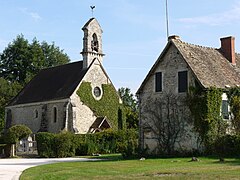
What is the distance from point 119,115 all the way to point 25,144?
1552cm

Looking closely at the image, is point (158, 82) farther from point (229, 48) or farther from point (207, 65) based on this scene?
point (229, 48)

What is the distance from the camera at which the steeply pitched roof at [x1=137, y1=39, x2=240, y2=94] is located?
101ft

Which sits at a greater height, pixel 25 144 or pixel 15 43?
pixel 15 43

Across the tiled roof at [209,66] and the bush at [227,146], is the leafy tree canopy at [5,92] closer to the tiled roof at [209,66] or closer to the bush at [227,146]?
the tiled roof at [209,66]

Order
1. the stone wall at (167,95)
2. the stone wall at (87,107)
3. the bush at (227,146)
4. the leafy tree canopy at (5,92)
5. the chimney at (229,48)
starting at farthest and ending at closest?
the leafy tree canopy at (5,92) < the stone wall at (87,107) < the chimney at (229,48) < the stone wall at (167,95) < the bush at (227,146)

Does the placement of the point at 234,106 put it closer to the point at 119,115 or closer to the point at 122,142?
the point at 122,142

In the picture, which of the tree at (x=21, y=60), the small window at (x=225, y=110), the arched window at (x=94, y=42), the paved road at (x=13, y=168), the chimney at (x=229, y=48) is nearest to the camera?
the paved road at (x=13, y=168)

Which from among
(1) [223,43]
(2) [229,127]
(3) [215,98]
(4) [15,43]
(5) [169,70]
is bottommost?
(2) [229,127]

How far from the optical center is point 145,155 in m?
32.8

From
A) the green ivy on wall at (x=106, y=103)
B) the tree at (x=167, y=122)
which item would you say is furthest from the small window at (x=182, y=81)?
the green ivy on wall at (x=106, y=103)

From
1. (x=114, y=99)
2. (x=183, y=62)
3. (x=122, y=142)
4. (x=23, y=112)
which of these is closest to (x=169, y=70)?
(x=183, y=62)

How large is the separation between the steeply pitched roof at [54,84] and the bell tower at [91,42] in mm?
1752

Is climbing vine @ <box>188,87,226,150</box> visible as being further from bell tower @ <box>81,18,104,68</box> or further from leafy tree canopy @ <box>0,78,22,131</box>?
leafy tree canopy @ <box>0,78,22,131</box>

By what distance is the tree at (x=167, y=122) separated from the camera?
31438mm
